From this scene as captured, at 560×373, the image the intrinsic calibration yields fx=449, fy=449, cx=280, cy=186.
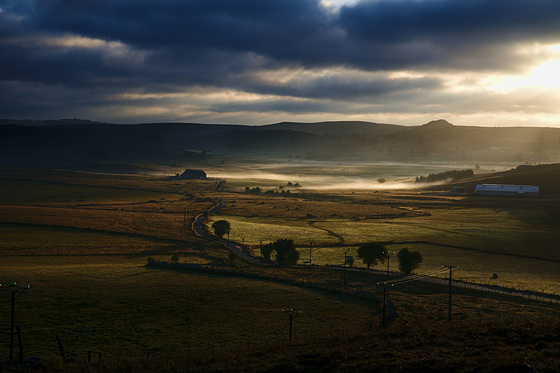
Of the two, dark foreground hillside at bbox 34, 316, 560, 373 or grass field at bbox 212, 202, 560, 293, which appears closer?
dark foreground hillside at bbox 34, 316, 560, 373

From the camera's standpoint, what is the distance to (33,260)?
68.3 meters

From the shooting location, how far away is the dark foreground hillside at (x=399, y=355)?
84.0ft

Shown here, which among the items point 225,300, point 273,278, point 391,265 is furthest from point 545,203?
point 225,300

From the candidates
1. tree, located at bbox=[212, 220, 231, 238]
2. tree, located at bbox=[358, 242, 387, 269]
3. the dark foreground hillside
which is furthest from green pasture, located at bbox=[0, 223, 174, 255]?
the dark foreground hillside

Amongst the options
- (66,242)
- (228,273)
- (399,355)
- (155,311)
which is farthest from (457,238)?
(66,242)

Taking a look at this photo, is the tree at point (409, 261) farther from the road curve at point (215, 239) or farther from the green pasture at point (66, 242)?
the green pasture at point (66, 242)

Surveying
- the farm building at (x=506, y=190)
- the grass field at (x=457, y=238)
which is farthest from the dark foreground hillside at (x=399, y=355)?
the farm building at (x=506, y=190)

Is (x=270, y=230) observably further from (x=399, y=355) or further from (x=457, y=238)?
(x=399, y=355)

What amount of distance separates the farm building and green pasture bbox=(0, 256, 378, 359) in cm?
14953

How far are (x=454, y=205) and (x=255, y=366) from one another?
13866cm

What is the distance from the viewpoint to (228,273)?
6178 cm

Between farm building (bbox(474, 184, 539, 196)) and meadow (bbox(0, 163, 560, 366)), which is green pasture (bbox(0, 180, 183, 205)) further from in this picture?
farm building (bbox(474, 184, 539, 196))

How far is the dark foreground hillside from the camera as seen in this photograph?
2561 centimetres

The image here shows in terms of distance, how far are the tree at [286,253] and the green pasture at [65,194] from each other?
91.2 metres
